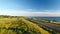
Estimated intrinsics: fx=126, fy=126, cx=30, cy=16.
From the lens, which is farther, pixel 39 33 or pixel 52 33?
pixel 52 33

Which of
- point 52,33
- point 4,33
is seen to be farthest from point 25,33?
point 52,33

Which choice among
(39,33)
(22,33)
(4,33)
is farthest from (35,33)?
(4,33)

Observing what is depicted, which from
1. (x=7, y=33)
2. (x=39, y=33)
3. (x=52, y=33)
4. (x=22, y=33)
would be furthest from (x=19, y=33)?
(x=52, y=33)

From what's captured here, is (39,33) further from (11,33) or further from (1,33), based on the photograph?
(1,33)

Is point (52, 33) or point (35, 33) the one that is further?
point (52, 33)

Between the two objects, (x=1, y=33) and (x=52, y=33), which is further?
(x=52, y=33)

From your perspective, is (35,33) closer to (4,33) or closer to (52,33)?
(52,33)

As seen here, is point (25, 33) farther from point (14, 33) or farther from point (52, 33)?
point (52, 33)
